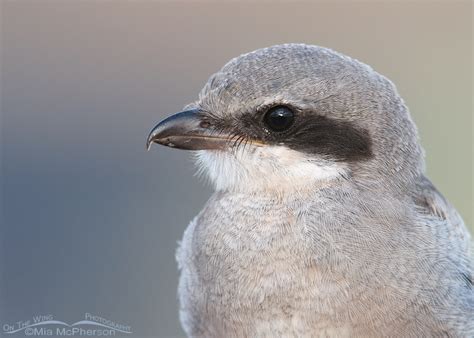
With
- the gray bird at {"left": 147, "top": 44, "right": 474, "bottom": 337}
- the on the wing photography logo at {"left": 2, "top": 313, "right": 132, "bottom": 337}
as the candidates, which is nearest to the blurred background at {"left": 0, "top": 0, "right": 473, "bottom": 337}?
the on the wing photography logo at {"left": 2, "top": 313, "right": 132, "bottom": 337}

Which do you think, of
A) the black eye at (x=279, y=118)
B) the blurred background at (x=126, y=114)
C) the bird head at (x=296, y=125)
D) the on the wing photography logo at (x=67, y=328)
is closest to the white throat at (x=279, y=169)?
the bird head at (x=296, y=125)

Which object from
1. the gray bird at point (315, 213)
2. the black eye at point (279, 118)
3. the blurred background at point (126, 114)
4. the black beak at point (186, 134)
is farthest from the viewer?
the blurred background at point (126, 114)

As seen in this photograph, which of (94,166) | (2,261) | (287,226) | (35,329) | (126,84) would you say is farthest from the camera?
(126,84)

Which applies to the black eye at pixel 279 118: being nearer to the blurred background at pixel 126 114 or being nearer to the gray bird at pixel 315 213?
the gray bird at pixel 315 213

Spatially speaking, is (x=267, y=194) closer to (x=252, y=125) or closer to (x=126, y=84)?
(x=252, y=125)

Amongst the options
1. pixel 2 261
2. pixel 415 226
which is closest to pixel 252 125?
pixel 415 226

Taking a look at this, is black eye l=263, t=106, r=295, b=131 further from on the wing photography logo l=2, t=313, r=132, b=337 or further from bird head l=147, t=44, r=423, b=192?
on the wing photography logo l=2, t=313, r=132, b=337
